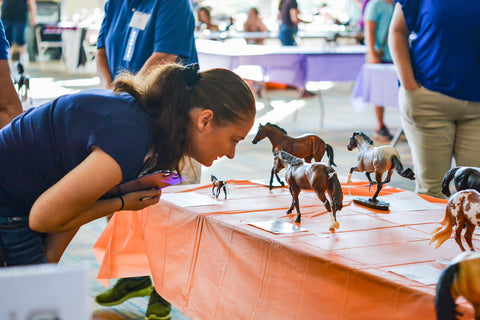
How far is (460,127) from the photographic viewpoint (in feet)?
7.79

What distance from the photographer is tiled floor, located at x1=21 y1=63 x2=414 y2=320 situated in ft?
9.74

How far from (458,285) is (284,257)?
60 cm

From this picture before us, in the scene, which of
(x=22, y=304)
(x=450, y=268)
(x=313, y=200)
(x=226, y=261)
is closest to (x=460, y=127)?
(x=313, y=200)

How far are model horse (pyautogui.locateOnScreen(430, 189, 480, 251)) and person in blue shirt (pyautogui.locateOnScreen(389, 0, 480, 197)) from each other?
3.14 ft

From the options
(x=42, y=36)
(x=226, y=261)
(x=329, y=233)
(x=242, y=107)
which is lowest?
(x=42, y=36)

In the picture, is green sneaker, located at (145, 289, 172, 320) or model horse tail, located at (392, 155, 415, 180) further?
green sneaker, located at (145, 289, 172, 320)

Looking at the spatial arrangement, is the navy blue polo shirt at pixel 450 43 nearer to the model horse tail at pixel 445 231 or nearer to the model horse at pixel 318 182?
the model horse at pixel 318 182

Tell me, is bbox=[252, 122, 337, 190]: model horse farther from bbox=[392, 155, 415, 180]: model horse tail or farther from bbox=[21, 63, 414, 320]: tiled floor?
bbox=[21, 63, 414, 320]: tiled floor

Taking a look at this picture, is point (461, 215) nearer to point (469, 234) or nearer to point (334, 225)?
point (469, 234)

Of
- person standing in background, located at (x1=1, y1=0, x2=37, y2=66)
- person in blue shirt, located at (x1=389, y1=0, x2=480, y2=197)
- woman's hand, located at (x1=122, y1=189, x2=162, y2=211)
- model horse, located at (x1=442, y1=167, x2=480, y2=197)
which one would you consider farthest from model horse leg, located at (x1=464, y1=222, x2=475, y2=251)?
person standing in background, located at (x1=1, y1=0, x2=37, y2=66)

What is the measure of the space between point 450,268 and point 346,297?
1.47 feet

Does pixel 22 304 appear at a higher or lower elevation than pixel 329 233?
higher

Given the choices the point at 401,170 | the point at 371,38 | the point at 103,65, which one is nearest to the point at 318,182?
the point at 401,170

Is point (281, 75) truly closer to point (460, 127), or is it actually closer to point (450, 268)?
point (460, 127)
